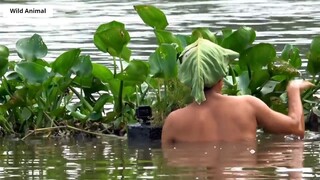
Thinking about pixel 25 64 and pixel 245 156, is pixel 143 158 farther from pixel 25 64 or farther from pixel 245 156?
pixel 25 64

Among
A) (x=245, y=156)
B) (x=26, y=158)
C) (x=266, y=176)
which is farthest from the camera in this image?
(x=26, y=158)

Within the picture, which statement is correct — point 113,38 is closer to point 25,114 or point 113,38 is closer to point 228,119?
point 25,114

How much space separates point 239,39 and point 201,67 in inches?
84.7

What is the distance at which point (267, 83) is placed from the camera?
36.0ft

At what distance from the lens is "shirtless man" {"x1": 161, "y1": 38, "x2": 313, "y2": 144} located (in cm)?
884

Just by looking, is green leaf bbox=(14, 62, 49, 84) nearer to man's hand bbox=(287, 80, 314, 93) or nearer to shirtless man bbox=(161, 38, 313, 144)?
shirtless man bbox=(161, 38, 313, 144)

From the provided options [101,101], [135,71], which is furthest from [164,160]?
[101,101]

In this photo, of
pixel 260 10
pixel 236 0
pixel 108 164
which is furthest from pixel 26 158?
pixel 236 0

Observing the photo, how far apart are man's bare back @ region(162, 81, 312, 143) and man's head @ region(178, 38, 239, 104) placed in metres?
0.12

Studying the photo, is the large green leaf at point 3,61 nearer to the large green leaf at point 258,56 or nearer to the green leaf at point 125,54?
the green leaf at point 125,54

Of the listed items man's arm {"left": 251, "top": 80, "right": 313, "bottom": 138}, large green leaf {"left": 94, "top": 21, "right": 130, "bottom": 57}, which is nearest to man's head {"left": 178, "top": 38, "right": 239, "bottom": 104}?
man's arm {"left": 251, "top": 80, "right": 313, "bottom": 138}

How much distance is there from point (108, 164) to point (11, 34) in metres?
10.9

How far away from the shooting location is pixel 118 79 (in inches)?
421

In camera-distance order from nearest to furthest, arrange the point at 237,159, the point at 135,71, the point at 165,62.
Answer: the point at 237,159
the point at 165,62
the point at 135,71
